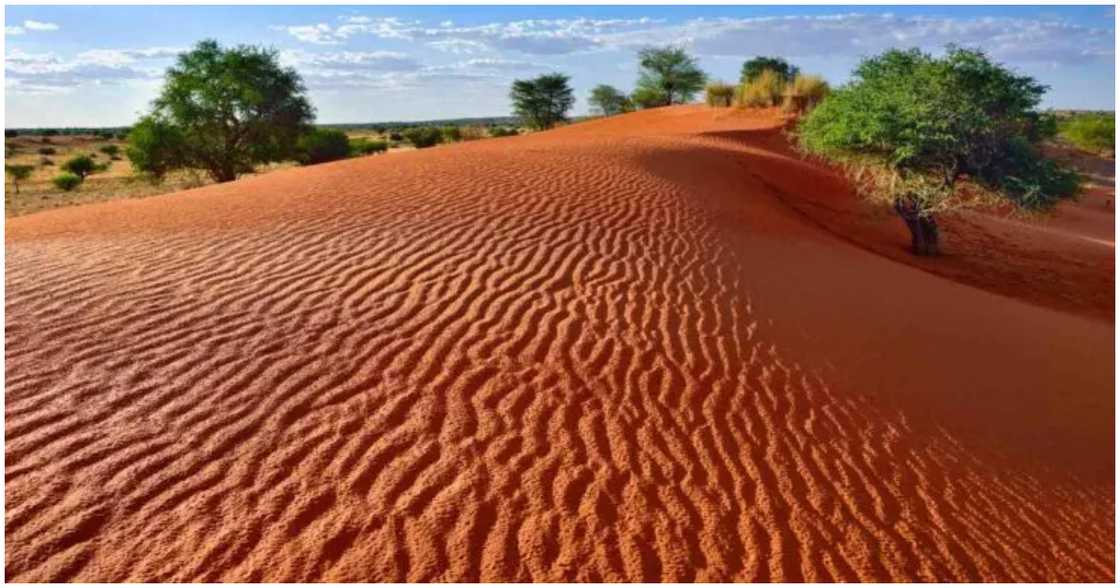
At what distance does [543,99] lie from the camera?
51.2m

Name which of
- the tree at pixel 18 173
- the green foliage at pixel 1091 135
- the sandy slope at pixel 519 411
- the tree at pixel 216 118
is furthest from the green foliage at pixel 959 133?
the tree at pixel 18 173

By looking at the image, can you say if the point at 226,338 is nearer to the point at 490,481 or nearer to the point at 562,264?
the point at 490,481

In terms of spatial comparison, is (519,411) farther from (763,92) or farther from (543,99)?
(543,99)

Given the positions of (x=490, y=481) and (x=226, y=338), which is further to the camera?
(x=226, y=338)

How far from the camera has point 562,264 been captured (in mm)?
8773

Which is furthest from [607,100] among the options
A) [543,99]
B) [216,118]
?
[216,118]

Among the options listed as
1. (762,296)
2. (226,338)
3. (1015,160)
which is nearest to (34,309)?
(226,338)

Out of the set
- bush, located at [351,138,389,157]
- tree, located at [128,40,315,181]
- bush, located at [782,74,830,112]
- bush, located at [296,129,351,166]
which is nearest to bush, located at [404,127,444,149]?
bush, located at [351,138,389,157]

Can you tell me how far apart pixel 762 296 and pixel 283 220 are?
20.9 feet

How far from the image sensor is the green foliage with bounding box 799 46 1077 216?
40.8 ft

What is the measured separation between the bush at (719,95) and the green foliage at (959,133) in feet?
65.5

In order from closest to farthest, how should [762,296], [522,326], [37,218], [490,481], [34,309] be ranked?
[490,481] < [34,309] < [522,326] < [762,296] < [37,218]

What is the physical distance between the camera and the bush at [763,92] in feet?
101

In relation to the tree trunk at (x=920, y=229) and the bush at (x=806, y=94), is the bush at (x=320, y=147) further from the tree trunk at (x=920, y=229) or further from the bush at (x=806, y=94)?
the tree trunk at (x=920, y=229)
